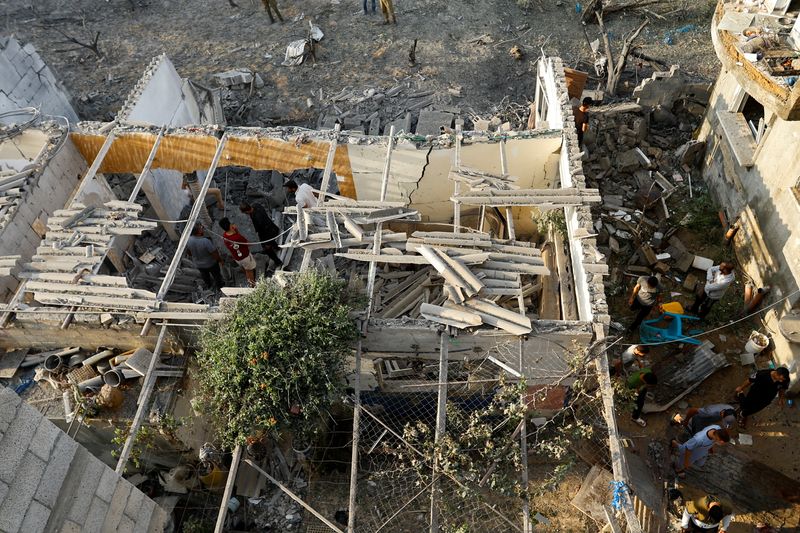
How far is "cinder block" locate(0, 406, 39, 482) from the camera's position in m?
4.43

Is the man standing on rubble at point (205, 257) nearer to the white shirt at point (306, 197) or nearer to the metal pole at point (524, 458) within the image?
the white shirt at point (306, 197)

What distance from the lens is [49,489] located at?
4938 millimetres

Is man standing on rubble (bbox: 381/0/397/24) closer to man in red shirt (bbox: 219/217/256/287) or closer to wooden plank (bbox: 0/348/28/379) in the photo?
man in red shirt (bbox: 219/217/256/287)

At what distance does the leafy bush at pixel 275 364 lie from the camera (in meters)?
7.29

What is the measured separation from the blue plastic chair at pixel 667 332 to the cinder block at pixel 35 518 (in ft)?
35.0

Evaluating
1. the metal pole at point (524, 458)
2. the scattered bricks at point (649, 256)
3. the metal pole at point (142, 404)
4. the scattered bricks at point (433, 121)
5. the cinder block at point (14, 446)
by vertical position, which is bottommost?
the scattered bricks at point (649, 256)

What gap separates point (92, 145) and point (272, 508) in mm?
7974

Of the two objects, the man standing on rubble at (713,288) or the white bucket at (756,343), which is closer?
the man standing on rubble at (713,288)

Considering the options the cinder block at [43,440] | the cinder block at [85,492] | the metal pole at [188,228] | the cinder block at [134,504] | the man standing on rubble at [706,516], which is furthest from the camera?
the metal pole at [188,228]

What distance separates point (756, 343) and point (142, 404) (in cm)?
1138

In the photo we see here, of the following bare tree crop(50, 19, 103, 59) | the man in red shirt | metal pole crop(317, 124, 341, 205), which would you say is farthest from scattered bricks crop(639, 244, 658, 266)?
bare tree crop(50, 19, 103, 59)

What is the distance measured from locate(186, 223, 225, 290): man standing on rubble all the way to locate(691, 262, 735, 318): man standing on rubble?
10338mm

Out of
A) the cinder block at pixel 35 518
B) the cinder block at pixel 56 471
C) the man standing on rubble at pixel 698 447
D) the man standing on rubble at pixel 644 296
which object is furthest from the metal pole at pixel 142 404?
the man standing on rubble at pixel 698 447

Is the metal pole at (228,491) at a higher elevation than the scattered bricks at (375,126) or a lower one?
higher
